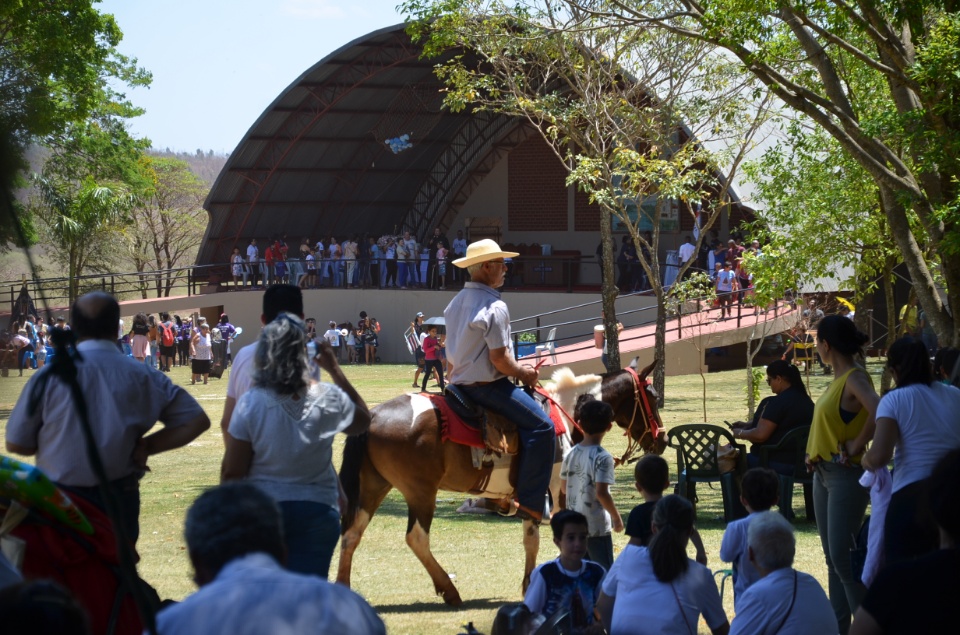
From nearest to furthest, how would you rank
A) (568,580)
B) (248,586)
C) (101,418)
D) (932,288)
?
(248,586) → (101,418) → (568,580) → (932,288)

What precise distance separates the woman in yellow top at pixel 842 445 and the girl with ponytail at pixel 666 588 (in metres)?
1.39

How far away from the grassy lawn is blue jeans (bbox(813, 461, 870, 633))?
910 mm

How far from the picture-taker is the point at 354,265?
126 ft

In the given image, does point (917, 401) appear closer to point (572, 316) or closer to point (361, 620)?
point (361, 620)

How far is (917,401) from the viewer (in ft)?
16.6

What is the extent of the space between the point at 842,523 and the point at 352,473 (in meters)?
3.04

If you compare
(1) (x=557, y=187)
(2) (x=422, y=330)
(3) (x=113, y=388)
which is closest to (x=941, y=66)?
(3) (x=113, y=388)

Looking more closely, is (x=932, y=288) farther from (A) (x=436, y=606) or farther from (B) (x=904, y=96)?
(A) (x=436, y=606)

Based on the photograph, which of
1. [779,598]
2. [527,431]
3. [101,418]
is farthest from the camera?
[527,431]

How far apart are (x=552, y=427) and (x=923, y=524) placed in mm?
4037

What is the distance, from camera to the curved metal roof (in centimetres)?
3816

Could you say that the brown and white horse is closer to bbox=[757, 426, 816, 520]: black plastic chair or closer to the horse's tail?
the horse's tail

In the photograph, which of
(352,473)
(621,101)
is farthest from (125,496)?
(621,101)

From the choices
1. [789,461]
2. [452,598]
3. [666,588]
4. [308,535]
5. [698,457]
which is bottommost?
[452,598]
